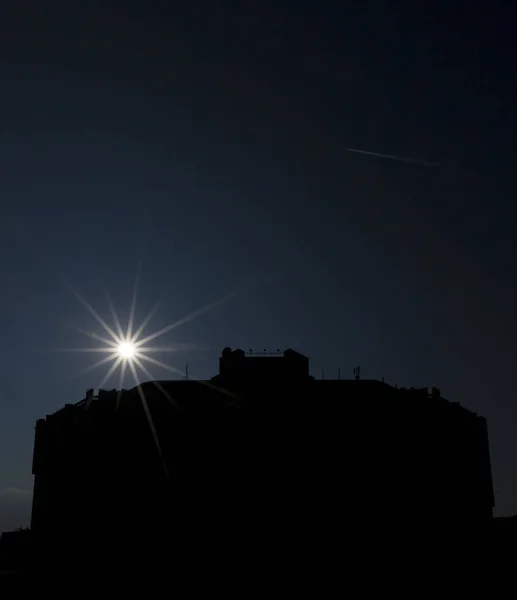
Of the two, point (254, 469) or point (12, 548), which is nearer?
point (254, 469)

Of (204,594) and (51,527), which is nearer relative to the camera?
(204,594)

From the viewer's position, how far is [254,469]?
157 ft

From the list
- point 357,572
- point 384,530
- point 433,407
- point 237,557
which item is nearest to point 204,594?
point 237,557

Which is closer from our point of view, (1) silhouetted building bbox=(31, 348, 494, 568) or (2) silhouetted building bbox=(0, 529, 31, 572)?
(1) silhouetted building bbox=(31, 348, 494, 568)

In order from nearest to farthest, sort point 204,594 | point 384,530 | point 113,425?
1. point 204,594
2. point 384,530
3. point 113,425

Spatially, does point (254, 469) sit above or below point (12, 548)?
above

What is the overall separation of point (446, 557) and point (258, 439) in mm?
15706

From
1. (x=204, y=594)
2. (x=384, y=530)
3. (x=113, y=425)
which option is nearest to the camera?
(x=204, y=594)

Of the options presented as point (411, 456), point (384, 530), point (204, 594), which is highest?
point (411, 456)

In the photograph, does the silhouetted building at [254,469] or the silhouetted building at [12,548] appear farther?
the silhouetted building at [12,548]

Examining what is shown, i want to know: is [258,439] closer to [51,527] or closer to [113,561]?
[113,561]

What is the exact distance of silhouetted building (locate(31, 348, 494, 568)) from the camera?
45.9 meters

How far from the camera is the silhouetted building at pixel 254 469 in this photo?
151 ft

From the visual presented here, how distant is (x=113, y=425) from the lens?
4909 centimetres
